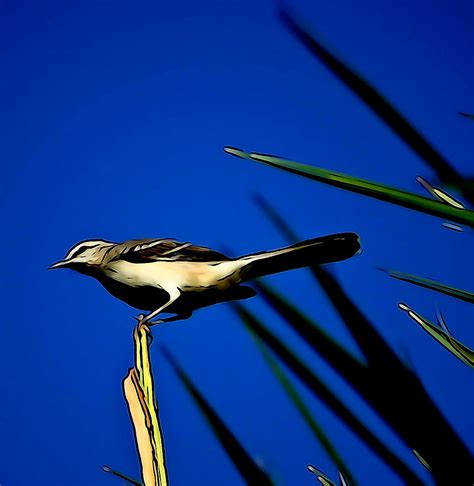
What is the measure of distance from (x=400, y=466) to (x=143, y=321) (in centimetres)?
23

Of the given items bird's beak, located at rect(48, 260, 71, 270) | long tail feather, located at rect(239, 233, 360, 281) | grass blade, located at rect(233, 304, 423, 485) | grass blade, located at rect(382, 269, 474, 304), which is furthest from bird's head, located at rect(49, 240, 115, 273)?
grass blade, located at rect(382, 269, 474, 304)

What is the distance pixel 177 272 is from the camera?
563mm

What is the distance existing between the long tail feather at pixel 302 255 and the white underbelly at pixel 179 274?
2 centimetres

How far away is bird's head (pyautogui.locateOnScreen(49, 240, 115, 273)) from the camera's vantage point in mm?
604

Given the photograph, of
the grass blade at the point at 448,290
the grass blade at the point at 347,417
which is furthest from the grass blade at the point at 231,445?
the grass blade at the point at 448,290

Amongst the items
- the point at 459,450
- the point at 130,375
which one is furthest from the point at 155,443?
the point at 459,450

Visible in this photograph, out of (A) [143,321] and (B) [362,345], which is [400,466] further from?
(A) [143,321]

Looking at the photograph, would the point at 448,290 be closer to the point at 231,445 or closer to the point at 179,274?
the point at 231,445

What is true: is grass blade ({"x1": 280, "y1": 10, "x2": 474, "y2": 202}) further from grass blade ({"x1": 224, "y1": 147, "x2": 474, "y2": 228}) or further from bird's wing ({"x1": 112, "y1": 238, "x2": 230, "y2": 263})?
bird's wing ({"x1": 112, "y1": 238, "x2": 230, "y2": 263})

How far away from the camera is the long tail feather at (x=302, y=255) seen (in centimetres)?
49

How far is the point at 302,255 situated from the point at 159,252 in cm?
15

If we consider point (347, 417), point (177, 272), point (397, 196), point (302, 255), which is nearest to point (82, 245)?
point (177, 272)

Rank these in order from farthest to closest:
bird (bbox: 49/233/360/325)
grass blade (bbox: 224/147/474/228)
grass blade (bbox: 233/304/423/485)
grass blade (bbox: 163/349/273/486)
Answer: bird (bbox: 49/233/360/325) < grass blade (bbox: 163/349/273/486) < grass blade (bbox: 233/304/423/485) < grass blade (bbox: 224/147/474/228)

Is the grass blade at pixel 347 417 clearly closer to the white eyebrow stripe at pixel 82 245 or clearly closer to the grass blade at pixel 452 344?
the grass blade at pixel 452 344
